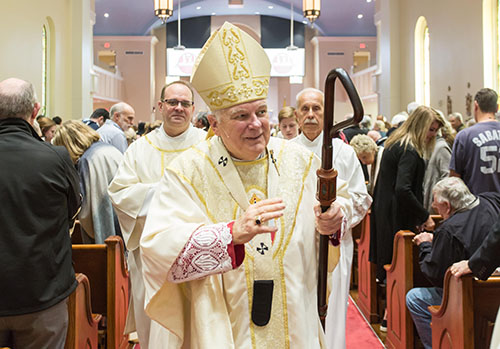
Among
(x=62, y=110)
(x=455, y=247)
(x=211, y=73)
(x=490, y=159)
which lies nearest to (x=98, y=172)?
(x=211, y=73)

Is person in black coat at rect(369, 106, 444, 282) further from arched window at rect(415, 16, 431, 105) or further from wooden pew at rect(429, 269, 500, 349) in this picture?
arched window at rect(415, 16, 431, 105)

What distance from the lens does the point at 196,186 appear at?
7.05 feet

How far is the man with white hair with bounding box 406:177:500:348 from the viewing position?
11.2 feet

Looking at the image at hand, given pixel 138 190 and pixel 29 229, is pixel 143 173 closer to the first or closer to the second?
pixel 138 190

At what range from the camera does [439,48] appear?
13164 millimetres

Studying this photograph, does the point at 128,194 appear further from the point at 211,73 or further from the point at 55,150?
the point at 211,73

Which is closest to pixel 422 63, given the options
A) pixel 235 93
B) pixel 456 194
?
pixel 456 194

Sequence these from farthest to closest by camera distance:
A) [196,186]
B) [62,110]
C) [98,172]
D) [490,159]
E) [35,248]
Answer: [62,110]
[490,159]
[98,172]
[35,248]
[196,186]

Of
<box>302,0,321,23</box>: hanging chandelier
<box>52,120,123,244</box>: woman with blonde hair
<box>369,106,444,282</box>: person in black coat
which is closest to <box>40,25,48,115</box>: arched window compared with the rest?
<box>302,0,321,23</box>: hanging chandelier

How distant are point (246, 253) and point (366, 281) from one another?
3.59 metres

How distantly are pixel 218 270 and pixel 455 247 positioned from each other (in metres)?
2.05

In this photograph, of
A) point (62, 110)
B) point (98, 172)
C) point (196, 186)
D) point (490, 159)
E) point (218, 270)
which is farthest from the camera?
point (62, 110)

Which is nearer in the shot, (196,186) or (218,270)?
(218,270)

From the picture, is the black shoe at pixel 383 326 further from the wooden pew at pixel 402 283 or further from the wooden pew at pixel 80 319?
the wooden pew at pixel 80 319
